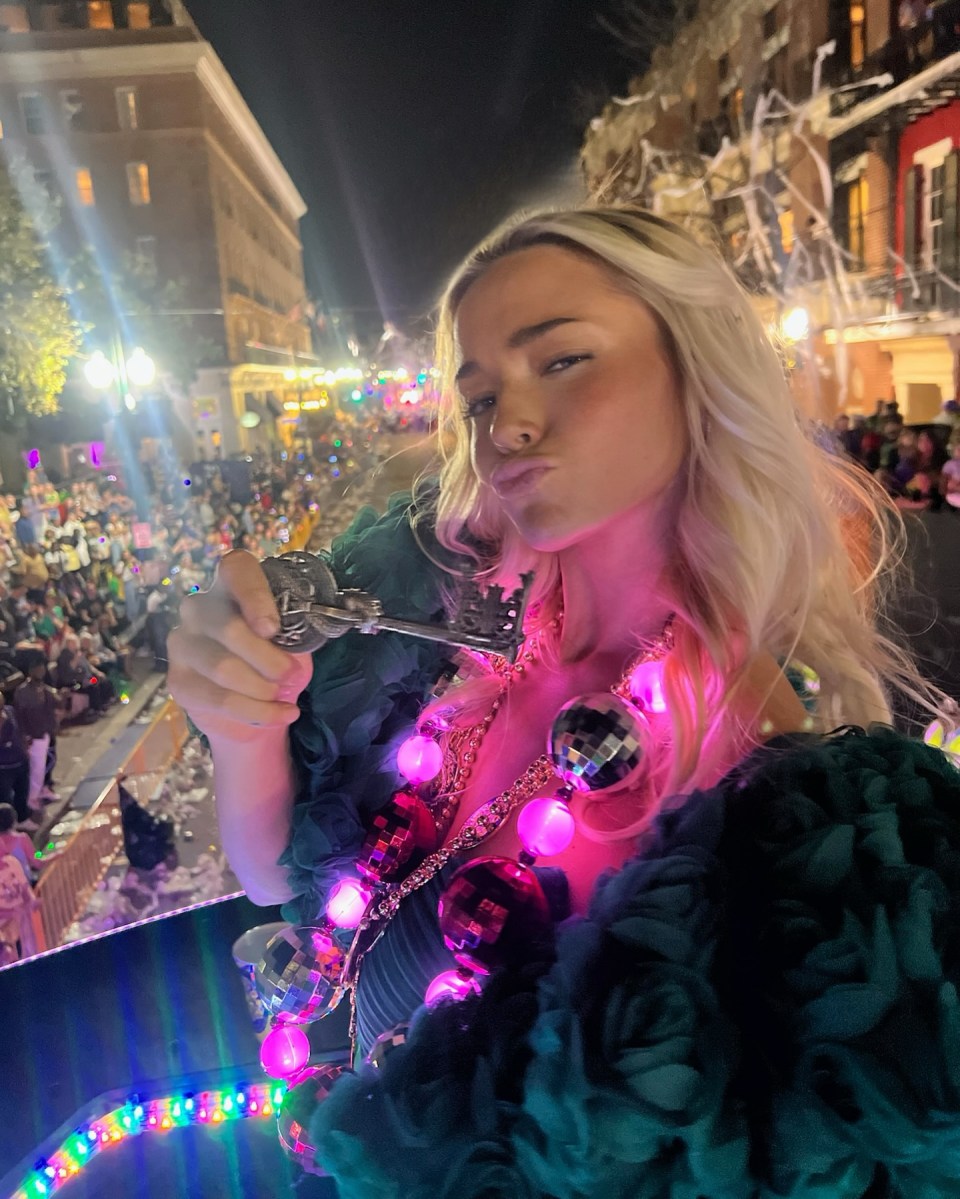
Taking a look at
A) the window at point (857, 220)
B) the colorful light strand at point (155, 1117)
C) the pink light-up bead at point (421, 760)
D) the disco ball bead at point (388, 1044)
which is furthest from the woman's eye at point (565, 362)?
the window at point (857, 220)

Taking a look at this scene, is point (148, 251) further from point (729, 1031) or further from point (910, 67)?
point (910, 67)

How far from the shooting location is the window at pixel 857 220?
8.41ft

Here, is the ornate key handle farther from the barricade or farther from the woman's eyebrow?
the barricade

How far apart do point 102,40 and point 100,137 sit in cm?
17

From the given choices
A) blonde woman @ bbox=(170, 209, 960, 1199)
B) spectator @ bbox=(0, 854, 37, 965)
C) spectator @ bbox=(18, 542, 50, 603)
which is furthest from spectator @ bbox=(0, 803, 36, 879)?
blonde woman @ bbox=(170, 209, 960, 1199)

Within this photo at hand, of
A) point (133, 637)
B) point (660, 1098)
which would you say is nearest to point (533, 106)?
point (133, 637)

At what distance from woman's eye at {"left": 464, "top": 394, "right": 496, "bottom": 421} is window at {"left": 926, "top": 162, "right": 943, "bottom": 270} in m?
2.39

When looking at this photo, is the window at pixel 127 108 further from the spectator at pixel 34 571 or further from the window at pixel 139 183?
the spectator at pixel 34 571

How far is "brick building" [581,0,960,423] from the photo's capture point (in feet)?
7.03

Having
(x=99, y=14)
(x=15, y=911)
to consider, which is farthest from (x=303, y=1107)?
(x=99, y=14)

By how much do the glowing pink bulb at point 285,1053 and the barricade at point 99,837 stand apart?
1.14 metres

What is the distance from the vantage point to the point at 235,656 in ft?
1.74

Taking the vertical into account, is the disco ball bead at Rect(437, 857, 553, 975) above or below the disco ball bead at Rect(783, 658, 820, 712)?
below

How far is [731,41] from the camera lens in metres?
2.20
